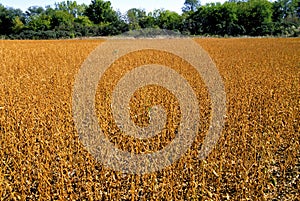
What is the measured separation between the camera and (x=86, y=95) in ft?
21.7

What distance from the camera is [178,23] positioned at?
57.6m

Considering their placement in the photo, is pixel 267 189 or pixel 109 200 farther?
pixel 267 189

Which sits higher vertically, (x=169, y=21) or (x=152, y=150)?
(x=169, y=21)

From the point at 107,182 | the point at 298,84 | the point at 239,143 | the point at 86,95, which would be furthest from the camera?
the point at 298,84

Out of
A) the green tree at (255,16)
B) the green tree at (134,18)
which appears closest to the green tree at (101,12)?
the green tree at (134,18)

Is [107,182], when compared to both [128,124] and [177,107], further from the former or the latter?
[177,107]

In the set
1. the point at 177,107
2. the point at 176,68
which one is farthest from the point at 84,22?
the point at 177,107

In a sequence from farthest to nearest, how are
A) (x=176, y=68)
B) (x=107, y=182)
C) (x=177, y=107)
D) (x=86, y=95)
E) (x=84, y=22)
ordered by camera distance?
(x=84, y=22)
(x=176, y=68)
(x=86, y=95)
(x=177, y=107)
(x=107, y=182)

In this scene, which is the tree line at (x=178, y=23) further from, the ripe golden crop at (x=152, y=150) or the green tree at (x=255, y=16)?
the ripe golden crop at (x=152, y=150)

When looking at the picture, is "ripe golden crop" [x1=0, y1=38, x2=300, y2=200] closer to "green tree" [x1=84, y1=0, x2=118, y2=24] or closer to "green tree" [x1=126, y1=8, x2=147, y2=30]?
"green tree" [x1=126, y1=8, x2=147, y2=30]

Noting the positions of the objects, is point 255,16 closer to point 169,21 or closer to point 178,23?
point 178,23

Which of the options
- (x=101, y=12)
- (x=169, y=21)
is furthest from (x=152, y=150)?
(x=101, y=12)

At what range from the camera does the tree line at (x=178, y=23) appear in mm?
44281

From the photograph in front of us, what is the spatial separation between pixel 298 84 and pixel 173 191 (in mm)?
6025
